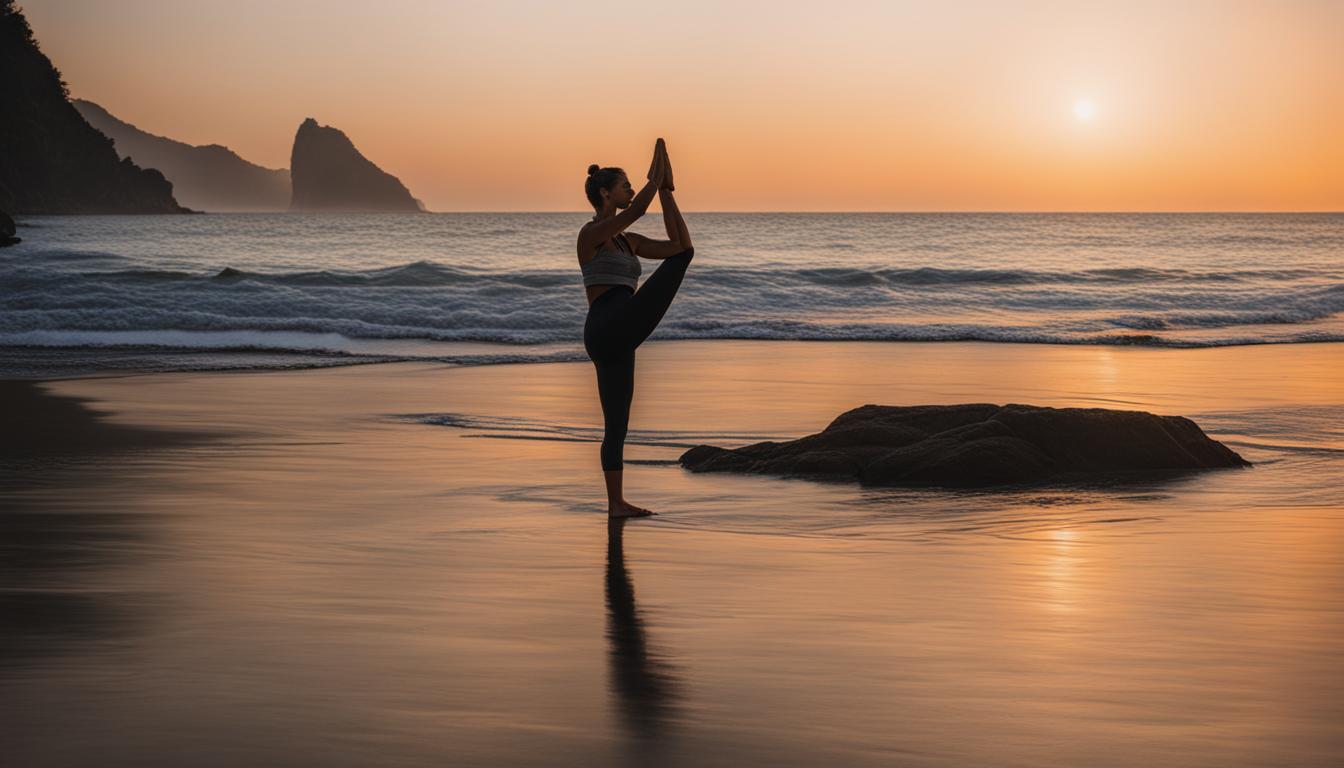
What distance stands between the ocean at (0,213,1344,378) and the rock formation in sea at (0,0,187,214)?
6182 cm

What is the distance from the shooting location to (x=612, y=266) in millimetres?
8023

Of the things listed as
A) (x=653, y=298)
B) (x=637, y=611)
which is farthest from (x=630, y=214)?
(x=637, y=611)

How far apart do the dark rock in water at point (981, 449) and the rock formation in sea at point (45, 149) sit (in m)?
125

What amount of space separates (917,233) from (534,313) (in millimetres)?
54581

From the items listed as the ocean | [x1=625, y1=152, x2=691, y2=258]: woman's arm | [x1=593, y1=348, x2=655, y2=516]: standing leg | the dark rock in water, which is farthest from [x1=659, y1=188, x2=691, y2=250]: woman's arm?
the ocean

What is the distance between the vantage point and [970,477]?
9.34 metres

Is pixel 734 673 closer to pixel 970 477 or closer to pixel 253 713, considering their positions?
pixel 253 713

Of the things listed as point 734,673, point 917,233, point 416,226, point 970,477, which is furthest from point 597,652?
point 416,226

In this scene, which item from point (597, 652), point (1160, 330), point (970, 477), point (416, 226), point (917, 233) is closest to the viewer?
point (597, 652)

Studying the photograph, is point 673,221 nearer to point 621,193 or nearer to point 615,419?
point 621,193

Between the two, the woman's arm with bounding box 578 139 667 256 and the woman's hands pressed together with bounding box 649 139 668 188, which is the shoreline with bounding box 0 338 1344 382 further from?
the woman's hands pressed together with bounding box 649 139 668 188

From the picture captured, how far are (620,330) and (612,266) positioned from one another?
1.13ft

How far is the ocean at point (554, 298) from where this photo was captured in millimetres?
24656

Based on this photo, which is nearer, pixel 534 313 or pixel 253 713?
pixel 253 713
